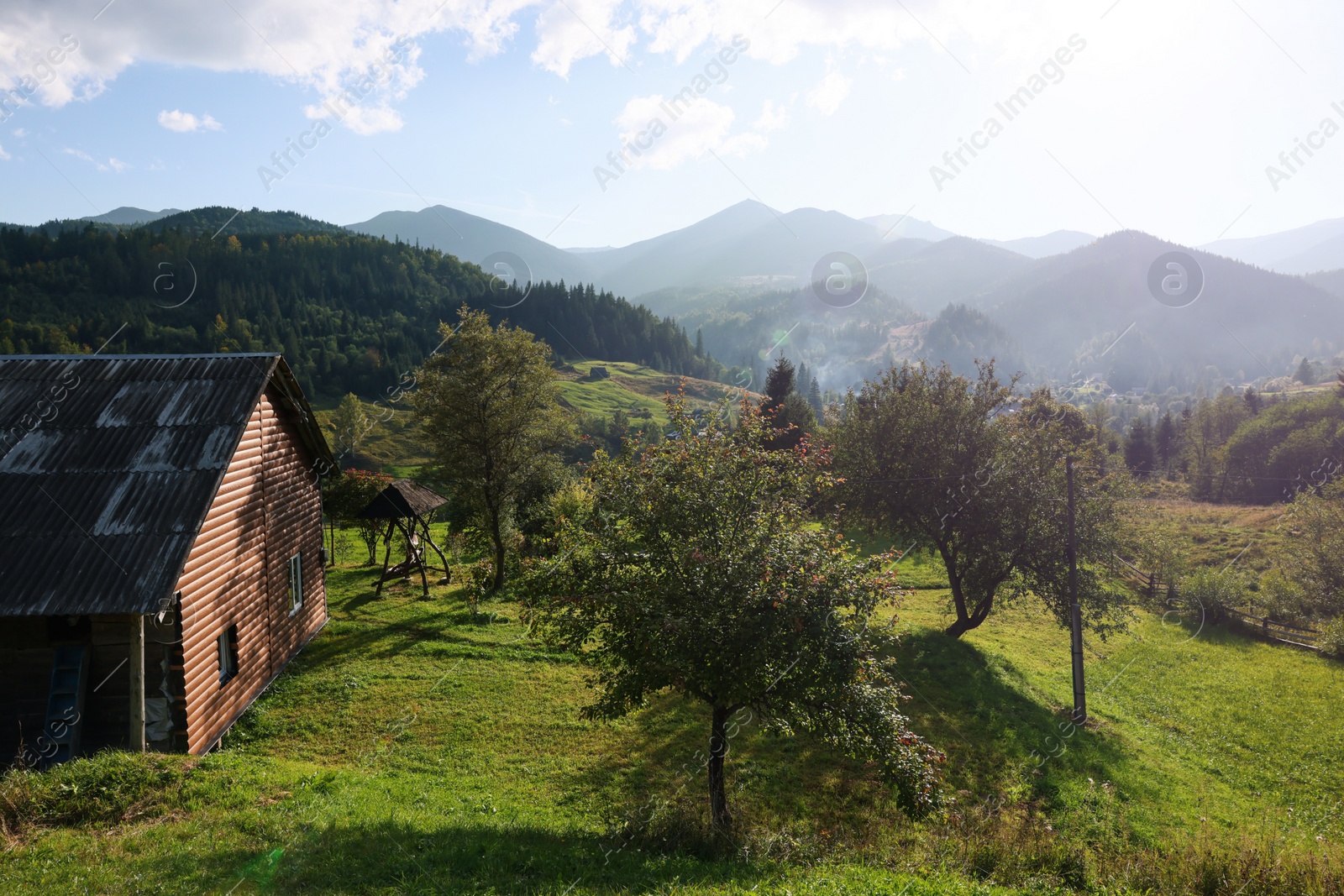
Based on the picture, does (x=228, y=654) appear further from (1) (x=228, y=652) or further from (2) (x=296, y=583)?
(2) (x=296, y=583)

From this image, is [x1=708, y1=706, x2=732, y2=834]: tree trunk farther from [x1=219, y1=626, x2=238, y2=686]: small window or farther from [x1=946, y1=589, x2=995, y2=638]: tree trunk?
[x1=946, y1=589, x2=995, y2=638]: tree trunk

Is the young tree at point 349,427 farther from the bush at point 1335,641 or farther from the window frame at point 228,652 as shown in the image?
the bush at point 1335,641

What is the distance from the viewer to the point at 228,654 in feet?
45.1

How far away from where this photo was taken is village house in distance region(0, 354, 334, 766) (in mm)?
10906

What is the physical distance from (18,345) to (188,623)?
155105mm

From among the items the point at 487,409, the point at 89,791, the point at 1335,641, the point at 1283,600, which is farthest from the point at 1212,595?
the point at 89,791

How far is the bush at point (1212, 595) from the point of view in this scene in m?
37.5

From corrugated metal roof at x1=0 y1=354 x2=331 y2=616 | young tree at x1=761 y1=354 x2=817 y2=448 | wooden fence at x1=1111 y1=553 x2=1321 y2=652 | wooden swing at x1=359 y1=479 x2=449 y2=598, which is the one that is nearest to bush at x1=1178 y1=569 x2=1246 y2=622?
wooden fence at x1=1111 y1=553 x2=1321 y2=652

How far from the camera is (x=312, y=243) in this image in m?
188

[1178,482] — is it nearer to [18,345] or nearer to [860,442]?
[860,442]

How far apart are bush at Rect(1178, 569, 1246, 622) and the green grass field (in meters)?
14.5

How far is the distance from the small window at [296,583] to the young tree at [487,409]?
648 cm

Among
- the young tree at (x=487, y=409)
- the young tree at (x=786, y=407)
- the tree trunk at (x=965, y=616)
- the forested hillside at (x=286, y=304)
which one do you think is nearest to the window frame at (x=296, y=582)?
the young tree at (x=487, y=409)

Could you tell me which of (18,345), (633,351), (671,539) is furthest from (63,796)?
(633,351)
